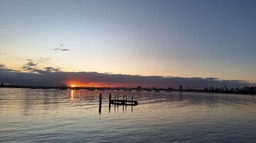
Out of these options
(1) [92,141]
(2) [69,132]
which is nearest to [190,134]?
(1) [92,141]

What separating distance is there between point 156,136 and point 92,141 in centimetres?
771

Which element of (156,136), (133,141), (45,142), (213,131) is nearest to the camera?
(45,142)

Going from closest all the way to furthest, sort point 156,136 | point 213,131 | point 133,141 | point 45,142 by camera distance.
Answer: point 45,142 → point 133,141 → point 156,136 → point 213,131

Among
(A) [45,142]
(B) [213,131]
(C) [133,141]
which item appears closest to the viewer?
(A) [45,142]

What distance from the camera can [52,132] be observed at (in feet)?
103

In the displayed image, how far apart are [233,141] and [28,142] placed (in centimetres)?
2107

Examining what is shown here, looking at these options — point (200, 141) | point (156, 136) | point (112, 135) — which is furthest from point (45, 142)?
point (200, 141)

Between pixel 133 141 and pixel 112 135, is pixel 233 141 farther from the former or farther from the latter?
pixel 112 135

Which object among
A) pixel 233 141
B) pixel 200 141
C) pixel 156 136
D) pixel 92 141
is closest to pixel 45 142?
pixel 92 141

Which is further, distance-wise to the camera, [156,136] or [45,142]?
[156,136]

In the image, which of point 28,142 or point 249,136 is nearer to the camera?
point 28,142

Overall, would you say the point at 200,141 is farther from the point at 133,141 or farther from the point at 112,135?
the point at 112,135

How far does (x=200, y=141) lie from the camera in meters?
28.3

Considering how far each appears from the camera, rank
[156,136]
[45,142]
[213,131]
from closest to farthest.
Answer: [45,142] → [156,136] → [213,131]
